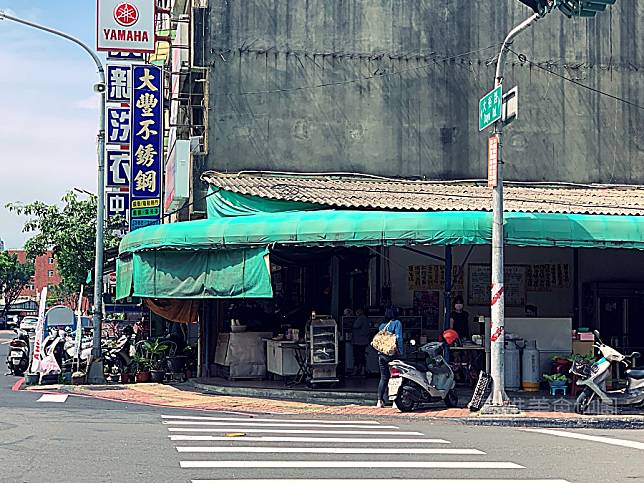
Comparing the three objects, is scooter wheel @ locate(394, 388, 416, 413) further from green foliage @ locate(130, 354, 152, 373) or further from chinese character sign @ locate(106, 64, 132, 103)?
chinese character sign @ locate(106, 64, 132, 103)

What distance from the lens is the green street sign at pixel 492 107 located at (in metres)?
16.3

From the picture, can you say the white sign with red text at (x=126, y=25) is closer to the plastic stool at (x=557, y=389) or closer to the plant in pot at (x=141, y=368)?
the plant in pot at (x=141, y=368)

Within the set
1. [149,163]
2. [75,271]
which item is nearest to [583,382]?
[149,163]

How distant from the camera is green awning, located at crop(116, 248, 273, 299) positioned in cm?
1831

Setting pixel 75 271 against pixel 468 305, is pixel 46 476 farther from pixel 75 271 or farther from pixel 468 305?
pixel 75 271

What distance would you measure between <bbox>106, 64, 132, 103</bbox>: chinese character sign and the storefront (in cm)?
444

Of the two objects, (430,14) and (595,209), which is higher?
(430,14)

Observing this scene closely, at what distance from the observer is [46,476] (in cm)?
952

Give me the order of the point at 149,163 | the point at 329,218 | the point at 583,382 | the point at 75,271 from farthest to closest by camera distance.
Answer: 1. the point at 75,271
2. the point at 149,163
3. the point at 329,218
4. the point at 583,382

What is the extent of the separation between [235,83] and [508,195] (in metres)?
7.04

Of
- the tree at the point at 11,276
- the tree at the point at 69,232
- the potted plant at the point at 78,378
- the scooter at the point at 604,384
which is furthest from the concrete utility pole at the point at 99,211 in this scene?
the tree at the point at 11,276

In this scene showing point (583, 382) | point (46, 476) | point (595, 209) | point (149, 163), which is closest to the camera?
point (46, 476)

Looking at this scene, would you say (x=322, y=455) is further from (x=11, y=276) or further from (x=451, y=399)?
(x=11, y=276)

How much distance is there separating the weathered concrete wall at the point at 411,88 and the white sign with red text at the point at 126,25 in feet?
9.53
